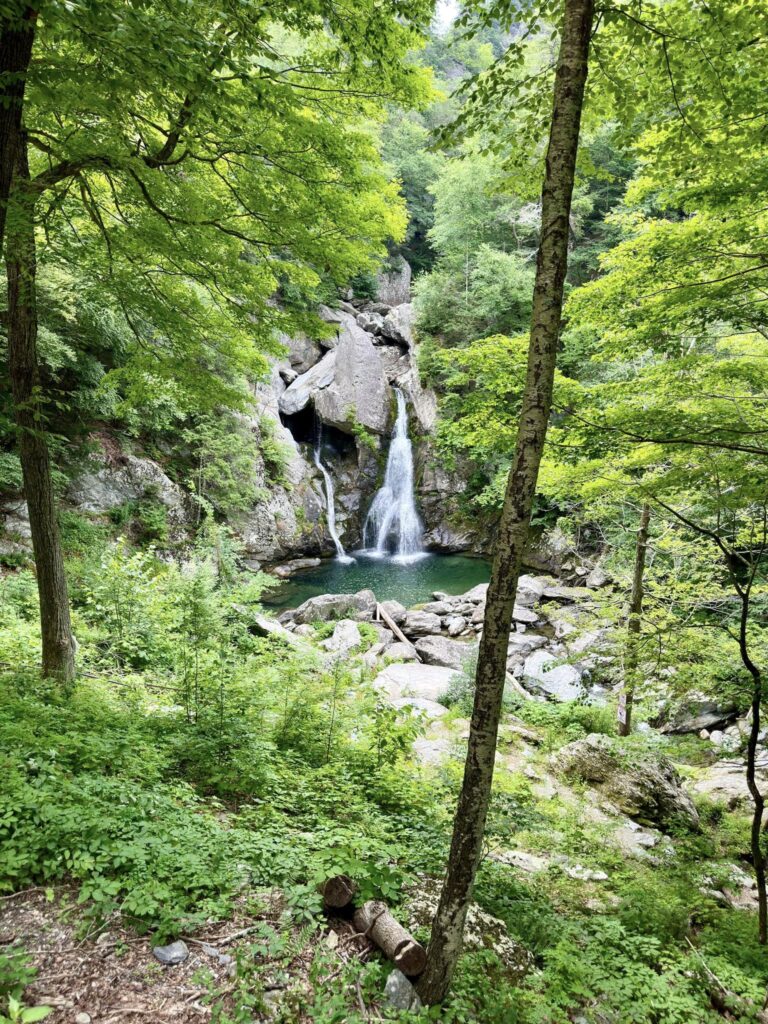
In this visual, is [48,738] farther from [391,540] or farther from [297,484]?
[391,540]

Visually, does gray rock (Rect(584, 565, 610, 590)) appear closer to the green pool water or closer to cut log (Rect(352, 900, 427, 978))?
the green pool water

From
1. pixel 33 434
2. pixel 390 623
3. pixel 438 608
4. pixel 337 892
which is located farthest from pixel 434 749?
pixel 438 608

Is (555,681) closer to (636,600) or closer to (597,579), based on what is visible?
(636,600)

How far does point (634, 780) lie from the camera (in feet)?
21.5

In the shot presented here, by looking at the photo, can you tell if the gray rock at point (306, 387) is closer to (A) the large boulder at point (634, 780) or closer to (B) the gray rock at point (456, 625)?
(B) the gray rock at point (456, 625)

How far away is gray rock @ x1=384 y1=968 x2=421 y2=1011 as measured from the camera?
8.13ft

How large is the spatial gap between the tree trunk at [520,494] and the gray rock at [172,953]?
46.3 inches

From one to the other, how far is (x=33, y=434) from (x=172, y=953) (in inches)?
163

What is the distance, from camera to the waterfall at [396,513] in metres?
23.0

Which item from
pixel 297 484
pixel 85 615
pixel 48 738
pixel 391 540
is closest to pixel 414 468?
pixel 391 540

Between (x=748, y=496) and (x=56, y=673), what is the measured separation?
258 inches

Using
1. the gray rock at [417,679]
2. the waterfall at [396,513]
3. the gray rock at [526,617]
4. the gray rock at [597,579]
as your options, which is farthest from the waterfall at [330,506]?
the gray rock at [417,679]

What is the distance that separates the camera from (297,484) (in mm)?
20531

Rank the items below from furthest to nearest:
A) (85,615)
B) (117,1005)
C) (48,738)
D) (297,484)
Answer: (297,484) → (85,615) → (48,738) → (117,1005)
